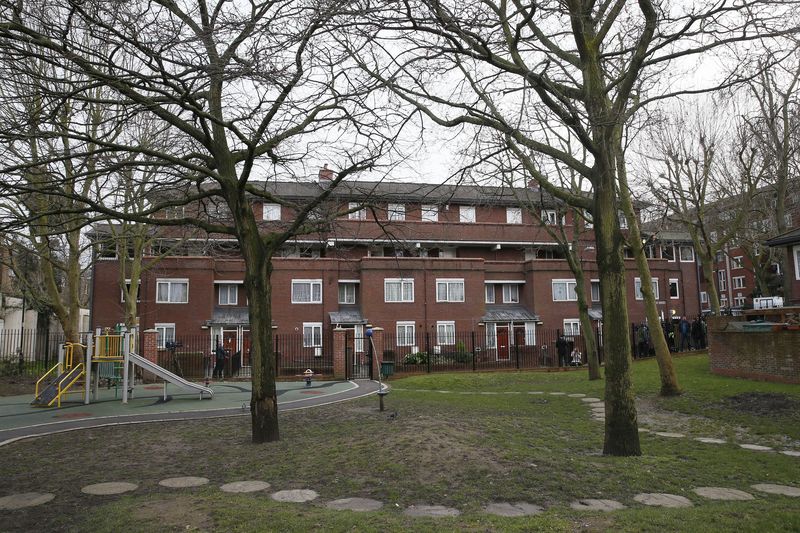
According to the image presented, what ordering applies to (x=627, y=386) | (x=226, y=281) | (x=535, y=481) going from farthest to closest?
(x=226, y=281) < (x=627, y=386) < (x=535, y=481)

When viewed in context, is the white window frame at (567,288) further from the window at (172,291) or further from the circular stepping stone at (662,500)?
the circular stepping stone at (662,500)

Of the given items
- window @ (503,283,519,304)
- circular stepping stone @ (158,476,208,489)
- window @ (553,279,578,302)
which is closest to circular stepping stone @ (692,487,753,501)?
circular stepping stone @ (158,476,208,489)

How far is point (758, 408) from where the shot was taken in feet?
42.9

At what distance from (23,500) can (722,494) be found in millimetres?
8318

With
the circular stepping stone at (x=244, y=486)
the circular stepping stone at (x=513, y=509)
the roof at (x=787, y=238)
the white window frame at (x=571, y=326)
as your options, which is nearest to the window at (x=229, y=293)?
the white window frame at (x=571, y=326)

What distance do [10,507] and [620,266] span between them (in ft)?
28.0

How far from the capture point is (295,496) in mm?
6629

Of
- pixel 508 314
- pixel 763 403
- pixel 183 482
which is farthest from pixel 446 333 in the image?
pixel 183 482

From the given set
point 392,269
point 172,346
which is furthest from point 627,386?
point 392,269

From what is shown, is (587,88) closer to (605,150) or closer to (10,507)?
(605,150)

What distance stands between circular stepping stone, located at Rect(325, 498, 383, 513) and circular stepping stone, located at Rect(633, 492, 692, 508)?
2969mm

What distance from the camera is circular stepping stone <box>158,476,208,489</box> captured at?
287 inches

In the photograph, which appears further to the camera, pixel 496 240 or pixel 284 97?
pixel 496 240

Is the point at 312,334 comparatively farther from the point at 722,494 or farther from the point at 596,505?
the point at 596,505
